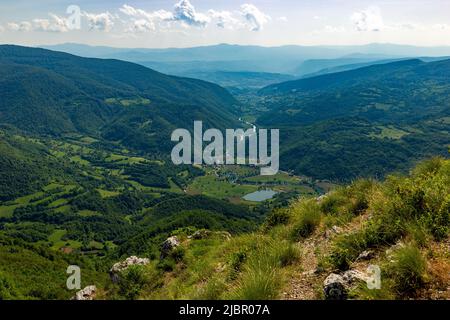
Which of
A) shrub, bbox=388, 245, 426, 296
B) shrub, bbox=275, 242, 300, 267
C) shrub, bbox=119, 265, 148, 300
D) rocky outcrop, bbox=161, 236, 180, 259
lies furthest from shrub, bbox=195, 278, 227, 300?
rocky outcrop, bbox=161, 236, 180, 259

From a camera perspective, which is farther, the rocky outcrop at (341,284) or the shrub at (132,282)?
the shrub at (132,282)

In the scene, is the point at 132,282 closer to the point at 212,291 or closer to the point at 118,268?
the point at 118,268

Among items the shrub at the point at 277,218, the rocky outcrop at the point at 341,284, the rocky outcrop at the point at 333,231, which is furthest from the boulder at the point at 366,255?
the shrub at the point at 277,218

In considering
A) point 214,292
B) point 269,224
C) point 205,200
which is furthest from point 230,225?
point 214,292

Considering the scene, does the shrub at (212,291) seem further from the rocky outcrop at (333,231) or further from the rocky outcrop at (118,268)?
the rocky outcrop at (118,268)

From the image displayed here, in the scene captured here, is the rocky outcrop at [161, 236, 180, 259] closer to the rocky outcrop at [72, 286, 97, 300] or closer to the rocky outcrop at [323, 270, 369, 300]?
the rocky outcrop at [72, 286, 97, 300]

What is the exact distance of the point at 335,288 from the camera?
8.05m

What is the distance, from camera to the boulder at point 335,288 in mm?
7887

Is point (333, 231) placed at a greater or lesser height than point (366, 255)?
lesser

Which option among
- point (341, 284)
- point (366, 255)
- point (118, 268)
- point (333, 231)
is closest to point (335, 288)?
point (341, 284)

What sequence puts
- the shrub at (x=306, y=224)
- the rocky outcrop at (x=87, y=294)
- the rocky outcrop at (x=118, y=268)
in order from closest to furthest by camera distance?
1. the shrub at (x=306, y=224)
2. the rocky outcrop at (x=87, y=294)
3. the rocky outcrop at (x=118, y=268)

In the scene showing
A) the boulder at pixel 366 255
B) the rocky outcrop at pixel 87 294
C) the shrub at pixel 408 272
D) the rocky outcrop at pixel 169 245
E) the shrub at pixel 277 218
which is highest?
the shrub at pixel 408 272

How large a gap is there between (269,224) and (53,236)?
543 feet

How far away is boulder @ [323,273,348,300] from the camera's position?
789cm
